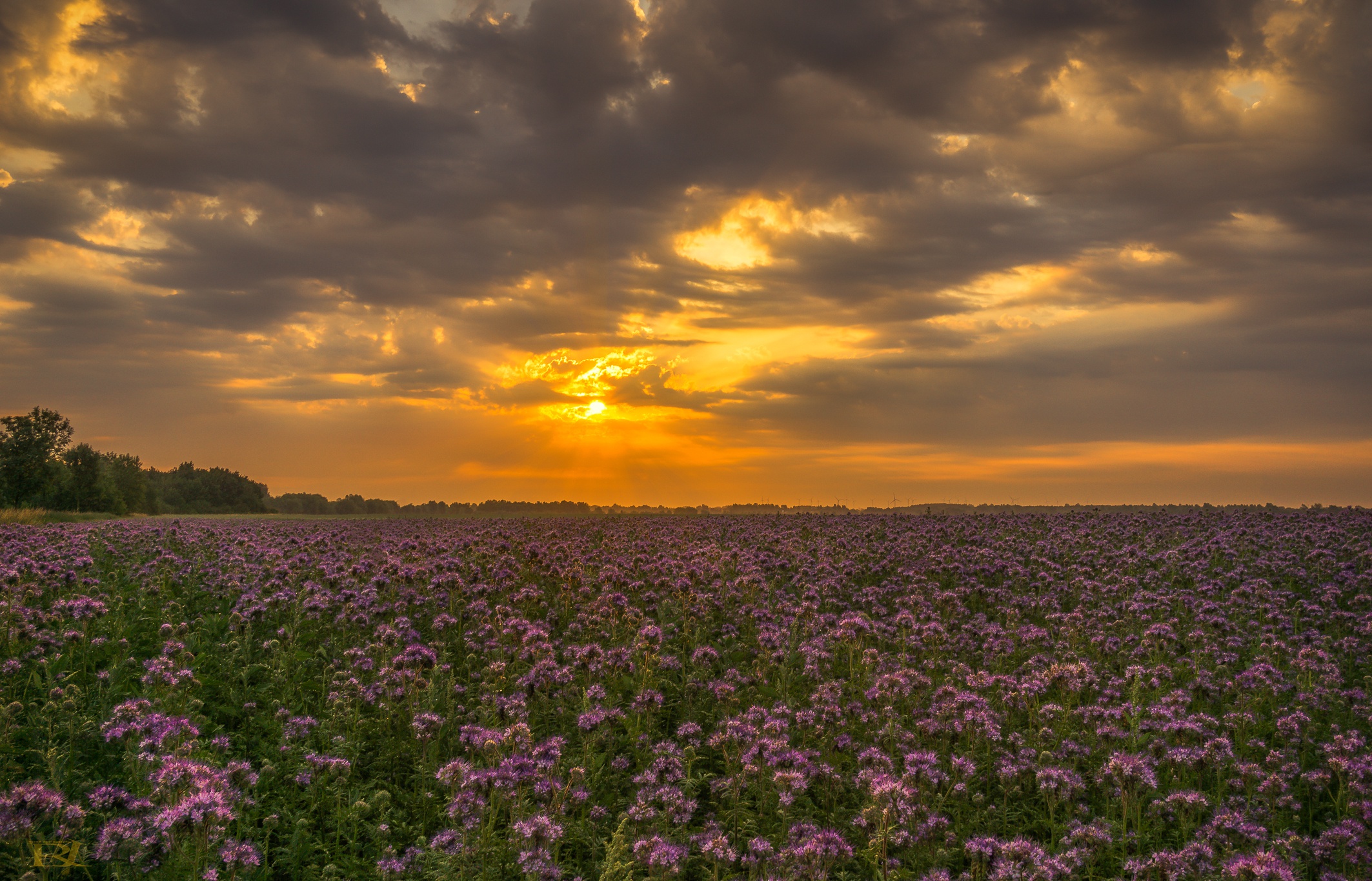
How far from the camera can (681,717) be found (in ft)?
36.6

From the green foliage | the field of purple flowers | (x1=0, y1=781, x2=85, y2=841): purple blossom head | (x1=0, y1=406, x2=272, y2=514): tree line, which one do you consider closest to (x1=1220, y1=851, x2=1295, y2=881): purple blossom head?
the field of purple flowers

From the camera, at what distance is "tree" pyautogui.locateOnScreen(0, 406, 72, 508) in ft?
249

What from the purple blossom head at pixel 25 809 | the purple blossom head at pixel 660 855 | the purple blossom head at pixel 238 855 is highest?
the purple blossom head at pixel 25 809

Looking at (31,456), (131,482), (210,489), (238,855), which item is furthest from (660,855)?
(210,489)

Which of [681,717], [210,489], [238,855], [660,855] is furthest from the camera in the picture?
[210,489]

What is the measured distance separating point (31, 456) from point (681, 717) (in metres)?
98.6

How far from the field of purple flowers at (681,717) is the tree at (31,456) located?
259ft

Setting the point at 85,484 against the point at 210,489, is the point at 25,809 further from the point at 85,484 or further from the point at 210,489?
the point at 210,489

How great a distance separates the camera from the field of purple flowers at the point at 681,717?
21.9ft

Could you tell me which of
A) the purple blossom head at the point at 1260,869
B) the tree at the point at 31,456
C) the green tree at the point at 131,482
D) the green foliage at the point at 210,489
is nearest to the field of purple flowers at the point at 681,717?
the purple blossom head at the point at 1260,869

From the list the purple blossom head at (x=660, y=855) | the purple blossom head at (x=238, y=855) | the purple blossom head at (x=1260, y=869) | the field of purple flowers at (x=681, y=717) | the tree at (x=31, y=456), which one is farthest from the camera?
the tree at (x=31, y=456)

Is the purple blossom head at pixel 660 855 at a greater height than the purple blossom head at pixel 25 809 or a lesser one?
lesser

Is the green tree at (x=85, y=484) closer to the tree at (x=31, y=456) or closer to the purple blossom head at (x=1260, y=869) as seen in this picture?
the tree at (x=31, y=456)

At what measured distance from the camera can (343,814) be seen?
7742 mm
